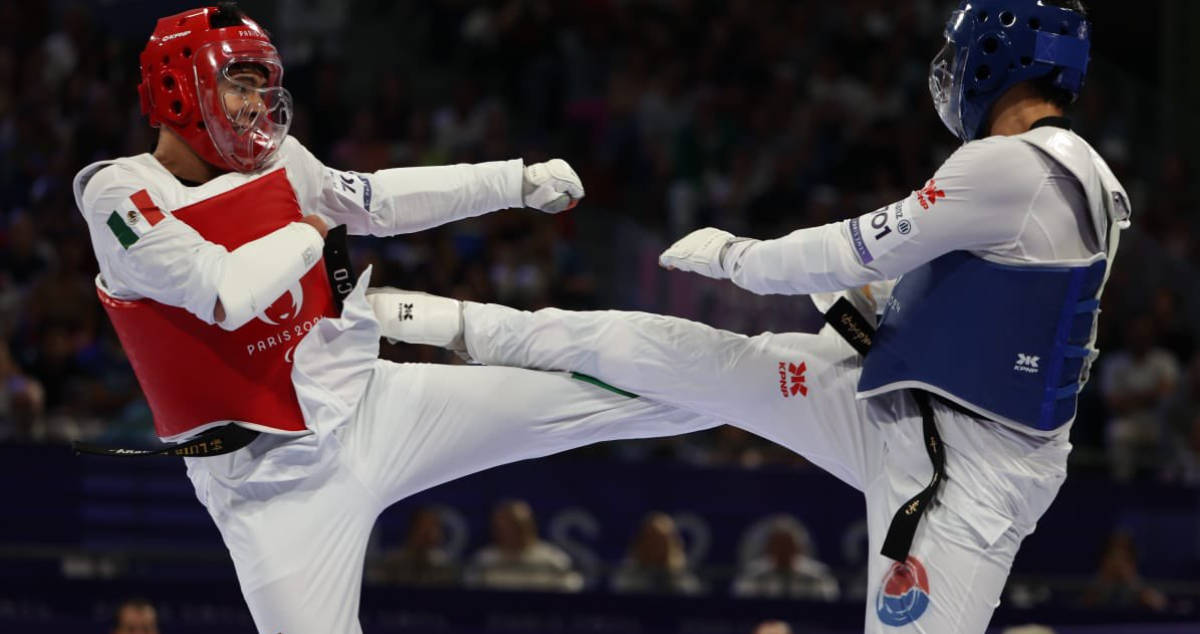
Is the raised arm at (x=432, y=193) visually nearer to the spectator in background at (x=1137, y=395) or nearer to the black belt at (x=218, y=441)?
the black belt at (x=218, y=441)

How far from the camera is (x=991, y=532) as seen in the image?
493 centimetres

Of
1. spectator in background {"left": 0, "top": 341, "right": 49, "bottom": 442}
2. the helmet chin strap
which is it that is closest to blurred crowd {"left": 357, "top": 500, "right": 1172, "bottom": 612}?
spectator in background {"left": 0, "top": 341, "right": 49, "bottom": 442}

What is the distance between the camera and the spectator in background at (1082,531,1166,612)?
966 cm

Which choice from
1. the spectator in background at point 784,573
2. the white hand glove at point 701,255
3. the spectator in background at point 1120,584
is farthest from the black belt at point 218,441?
the spectator in background at point 1120,584

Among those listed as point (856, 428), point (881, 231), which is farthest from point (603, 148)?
point (881, 231)

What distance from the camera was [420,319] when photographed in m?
5.61

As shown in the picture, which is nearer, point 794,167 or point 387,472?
point 387,472

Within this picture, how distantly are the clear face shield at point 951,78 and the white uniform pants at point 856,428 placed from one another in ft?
3.09

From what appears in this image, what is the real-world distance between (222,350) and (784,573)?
572cm

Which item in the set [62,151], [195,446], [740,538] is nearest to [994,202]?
[195,446]

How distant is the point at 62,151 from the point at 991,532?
10999 mm

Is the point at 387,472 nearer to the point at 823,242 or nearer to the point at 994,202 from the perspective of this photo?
the point at 823,242

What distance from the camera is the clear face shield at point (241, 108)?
209 inches

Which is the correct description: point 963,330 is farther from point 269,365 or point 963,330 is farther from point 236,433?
point 236,433
